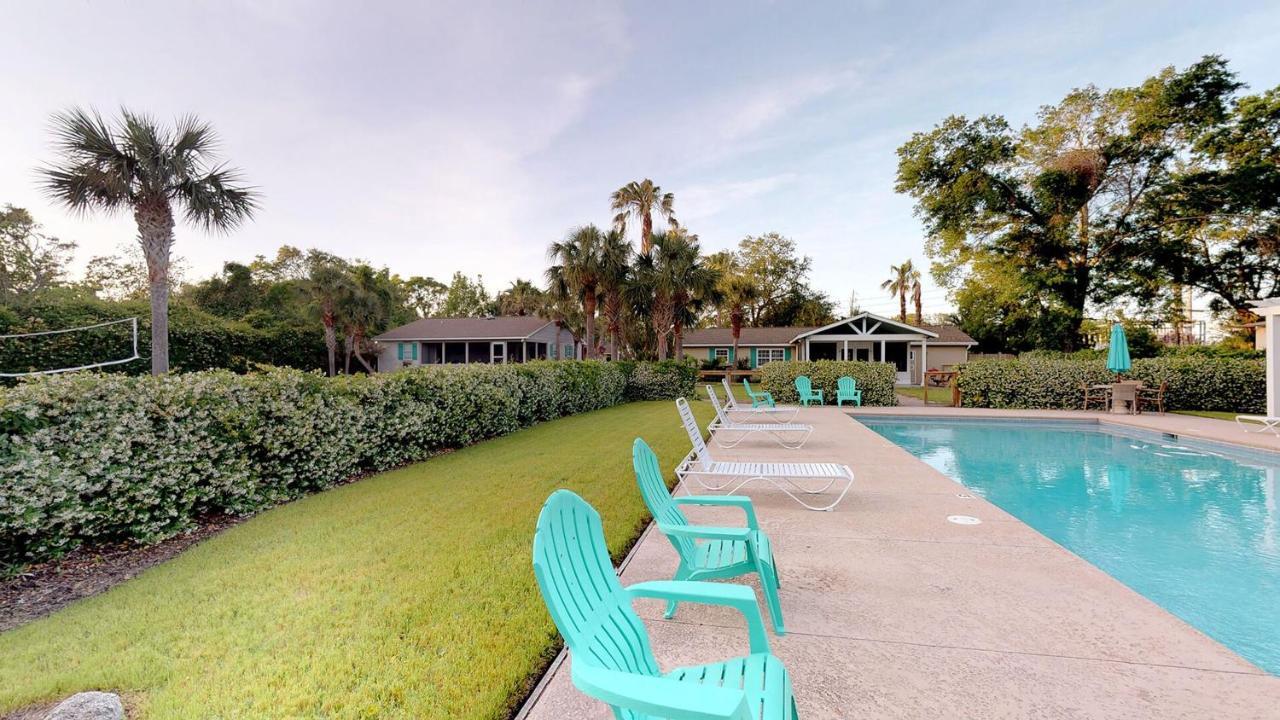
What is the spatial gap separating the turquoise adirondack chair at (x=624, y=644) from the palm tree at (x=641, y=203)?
27.7 m

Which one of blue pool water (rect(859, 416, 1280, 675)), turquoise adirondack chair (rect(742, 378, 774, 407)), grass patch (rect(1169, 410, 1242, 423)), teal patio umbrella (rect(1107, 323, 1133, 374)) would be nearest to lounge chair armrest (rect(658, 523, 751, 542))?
blue pool water (rect(859, 416, 1280, 675))

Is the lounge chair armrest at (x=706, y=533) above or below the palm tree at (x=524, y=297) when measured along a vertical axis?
below

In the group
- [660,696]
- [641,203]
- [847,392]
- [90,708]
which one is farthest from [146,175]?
[641,203]

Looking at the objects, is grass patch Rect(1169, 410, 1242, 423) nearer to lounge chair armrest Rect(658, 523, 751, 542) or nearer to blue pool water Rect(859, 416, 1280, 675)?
blue pool water Rect(859, 416, 1280, 675)

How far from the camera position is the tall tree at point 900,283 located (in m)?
48.3

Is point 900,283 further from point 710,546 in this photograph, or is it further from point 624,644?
point 624,644

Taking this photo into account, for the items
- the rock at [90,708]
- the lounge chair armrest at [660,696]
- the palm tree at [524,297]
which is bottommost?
the rock at [90,708]

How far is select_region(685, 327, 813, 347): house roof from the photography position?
119 ft

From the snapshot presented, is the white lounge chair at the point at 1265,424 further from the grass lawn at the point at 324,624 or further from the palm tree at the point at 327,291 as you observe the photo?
the palm tree at the point at 327,291

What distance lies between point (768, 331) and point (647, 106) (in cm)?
2486

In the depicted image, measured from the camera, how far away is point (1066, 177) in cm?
2308

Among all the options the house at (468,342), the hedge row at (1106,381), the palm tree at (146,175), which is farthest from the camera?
the house at (468,342)

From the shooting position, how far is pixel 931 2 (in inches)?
459

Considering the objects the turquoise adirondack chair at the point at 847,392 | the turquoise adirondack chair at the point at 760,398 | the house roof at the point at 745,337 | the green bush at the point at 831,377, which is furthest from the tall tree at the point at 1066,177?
the turquoise adirondack chair at the point at 760,398
